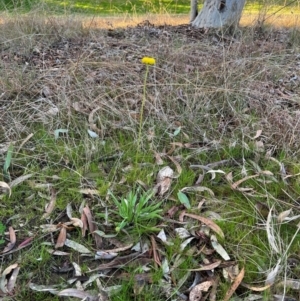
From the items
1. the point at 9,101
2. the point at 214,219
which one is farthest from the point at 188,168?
the point at 9,101

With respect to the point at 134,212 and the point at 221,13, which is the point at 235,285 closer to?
the point at 134,212

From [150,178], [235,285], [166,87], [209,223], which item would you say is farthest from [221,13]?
[235,285]

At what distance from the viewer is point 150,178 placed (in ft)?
5.82

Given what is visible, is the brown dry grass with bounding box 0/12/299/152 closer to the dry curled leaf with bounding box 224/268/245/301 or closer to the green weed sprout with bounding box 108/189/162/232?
the green weed sprout with bounding box 108/189/162/232

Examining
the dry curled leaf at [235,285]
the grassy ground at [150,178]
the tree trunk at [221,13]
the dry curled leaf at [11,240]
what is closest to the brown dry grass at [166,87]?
the grassy ground at [150,178]

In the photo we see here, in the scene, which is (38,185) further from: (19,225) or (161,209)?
(161,209)

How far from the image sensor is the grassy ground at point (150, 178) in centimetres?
135

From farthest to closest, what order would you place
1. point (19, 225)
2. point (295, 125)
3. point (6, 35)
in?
point (6, 35) < point (295, 125) < point (19, 225)

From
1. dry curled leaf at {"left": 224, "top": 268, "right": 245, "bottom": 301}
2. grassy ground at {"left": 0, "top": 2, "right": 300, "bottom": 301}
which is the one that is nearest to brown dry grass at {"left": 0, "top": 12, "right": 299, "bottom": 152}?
grassy ground at {"left": 0, "top": 2, "right": 300, "bottom": 301}

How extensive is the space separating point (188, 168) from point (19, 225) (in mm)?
841

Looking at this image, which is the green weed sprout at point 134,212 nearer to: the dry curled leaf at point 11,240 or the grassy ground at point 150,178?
the grassy ground at point 150,178

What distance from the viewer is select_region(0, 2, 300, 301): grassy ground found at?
1353 mm

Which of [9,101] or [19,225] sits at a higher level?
[9,101]

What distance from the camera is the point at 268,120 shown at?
226 cm
